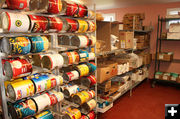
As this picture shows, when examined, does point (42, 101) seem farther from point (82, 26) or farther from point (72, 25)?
point (82, 26)

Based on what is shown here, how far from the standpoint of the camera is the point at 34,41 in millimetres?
1335

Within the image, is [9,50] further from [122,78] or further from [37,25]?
[122,78]

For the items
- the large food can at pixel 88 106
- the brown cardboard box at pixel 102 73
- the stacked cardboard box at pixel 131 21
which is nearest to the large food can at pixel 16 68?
the large food can at pixel 88 106

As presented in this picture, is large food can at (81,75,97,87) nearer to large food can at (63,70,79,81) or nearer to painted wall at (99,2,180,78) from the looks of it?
large food can at (63,70,79,81)

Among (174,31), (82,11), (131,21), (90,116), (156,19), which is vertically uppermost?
(156,19)

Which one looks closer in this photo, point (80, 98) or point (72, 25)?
point (72, 25)

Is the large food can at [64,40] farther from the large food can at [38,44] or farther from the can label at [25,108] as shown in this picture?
the can label at [25,108]

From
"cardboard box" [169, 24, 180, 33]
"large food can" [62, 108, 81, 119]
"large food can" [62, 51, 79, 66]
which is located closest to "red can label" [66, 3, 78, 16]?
"large food can" [62, 51, 79, 66]

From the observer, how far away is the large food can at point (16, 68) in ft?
3.92

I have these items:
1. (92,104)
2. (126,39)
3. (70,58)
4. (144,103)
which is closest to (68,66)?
(70,58)

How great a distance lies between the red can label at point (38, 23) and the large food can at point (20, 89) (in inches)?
19.0

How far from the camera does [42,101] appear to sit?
4.68 ft

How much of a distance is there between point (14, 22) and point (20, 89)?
1.81 feet

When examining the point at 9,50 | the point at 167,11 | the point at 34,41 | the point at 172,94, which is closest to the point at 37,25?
→ the point at 34,41
